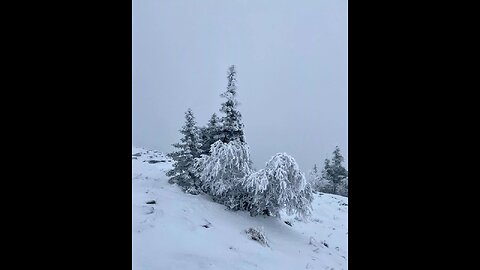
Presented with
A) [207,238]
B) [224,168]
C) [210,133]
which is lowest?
[207,238]

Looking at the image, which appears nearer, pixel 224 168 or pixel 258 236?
pixel 258 236

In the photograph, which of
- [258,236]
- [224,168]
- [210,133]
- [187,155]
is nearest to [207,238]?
[258,236]

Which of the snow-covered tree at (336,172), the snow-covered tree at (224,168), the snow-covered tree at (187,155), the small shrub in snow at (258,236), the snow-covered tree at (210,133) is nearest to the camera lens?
the small shrub in snow at (258,236)

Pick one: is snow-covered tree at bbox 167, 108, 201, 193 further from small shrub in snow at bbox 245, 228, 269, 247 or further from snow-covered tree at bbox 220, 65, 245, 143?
small shrub in snow at bbox 245, 228, 269, 247

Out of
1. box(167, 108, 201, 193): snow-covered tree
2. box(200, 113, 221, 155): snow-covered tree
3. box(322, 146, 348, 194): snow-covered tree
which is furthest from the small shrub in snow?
box(322, 146, 348, 194): snow-covered tree

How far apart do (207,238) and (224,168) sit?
2.72m

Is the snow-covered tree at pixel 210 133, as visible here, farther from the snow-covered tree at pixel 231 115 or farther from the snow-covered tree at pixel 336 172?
the snow-covered tree at pixel 336 172

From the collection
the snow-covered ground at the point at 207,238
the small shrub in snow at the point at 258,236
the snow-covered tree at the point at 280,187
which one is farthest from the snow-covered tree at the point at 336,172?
the small shrub in snow at the point at 258,236

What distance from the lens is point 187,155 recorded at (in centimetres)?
1022

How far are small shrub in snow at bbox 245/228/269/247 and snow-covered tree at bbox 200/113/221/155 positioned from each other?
3534 mm

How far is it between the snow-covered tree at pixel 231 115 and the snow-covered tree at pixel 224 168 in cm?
51

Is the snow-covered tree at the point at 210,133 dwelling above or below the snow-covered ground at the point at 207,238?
above

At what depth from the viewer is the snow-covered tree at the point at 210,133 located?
10.5 m

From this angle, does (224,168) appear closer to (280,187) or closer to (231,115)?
(280,187)
